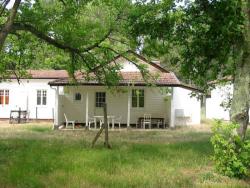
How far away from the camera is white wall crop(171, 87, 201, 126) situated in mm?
37500

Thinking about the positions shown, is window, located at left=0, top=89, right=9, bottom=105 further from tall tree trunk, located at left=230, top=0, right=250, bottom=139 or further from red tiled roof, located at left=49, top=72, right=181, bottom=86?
tall tree trunk, located at left=230, top=0, right=250, bottom=139

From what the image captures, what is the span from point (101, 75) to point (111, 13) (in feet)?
11.7

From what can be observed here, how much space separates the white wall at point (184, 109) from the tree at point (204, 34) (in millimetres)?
18666

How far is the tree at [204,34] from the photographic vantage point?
43.5 ft

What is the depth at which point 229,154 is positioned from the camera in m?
11.8

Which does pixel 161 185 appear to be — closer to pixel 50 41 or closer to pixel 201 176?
pixel 201 176

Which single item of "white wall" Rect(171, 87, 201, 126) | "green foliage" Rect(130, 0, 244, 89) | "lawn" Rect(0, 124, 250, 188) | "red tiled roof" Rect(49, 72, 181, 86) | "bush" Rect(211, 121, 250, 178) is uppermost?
"green foliage" Rect(130, 0, 244, 89)

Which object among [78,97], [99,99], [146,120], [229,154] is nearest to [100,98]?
[99,99]

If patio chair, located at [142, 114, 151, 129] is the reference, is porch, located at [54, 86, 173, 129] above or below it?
above

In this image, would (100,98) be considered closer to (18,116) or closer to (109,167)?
(18,116)

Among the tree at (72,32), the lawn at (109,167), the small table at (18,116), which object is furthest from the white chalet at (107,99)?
the lawn at (109,167)

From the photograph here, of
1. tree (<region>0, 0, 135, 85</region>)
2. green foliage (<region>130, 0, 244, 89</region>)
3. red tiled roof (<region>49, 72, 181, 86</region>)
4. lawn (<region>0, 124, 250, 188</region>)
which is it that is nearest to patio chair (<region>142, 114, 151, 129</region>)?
red tiled roof (<region>49, 72, 181, 86</region>)

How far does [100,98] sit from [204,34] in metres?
19.2

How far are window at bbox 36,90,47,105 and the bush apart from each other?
2984 centimetres
